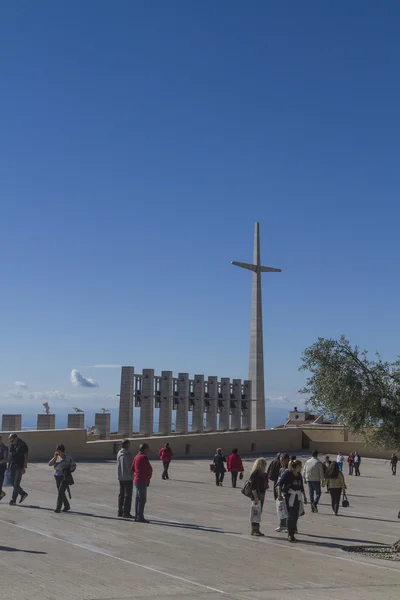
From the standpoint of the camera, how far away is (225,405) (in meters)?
48.7

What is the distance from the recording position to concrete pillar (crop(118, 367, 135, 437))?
38.9 meters

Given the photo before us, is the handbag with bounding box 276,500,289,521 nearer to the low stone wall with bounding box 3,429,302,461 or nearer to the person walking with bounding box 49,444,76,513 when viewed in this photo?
the person walking with bounding box 49,444,76,513

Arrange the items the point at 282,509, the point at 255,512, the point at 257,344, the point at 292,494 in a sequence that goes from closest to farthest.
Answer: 1. the point at 292,494
2. the point at 255,512
3. the point at 282,509
4. the point at 257,344

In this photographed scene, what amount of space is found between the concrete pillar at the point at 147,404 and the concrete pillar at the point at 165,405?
4.72 ft

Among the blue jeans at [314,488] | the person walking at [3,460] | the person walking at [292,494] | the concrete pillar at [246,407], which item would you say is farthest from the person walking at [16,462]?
the concrete pillar at [246,407]

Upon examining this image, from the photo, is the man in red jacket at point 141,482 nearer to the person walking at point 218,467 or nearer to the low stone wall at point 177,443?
the person walking at point 218,467

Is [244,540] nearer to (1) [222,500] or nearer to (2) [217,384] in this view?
(1) [222,500]

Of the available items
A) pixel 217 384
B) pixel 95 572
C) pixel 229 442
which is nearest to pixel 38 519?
pixel 95 572

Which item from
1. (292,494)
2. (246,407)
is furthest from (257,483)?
(246,407)

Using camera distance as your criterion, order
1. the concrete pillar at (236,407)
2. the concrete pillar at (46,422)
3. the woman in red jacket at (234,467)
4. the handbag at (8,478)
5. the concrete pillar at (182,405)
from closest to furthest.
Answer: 1. the handbag at (8,478)
2. the woman in red jacket at (234,467)
3. the concrete pillar at (46,422)
4. the concrete pillar at (182,405)
5. the concrete pillar at (236,407)

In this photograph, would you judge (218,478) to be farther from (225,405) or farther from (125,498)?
(225,405)

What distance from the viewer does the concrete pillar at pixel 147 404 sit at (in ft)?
133

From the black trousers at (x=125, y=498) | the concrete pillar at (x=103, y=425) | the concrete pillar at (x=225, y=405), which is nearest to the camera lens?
the black trousers at (x=125, y=498)

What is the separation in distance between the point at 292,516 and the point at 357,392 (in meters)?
2.57
